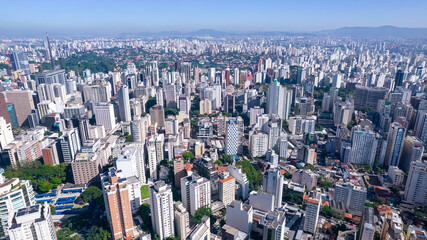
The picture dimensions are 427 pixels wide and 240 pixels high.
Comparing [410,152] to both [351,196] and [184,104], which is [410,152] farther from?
[184,104]

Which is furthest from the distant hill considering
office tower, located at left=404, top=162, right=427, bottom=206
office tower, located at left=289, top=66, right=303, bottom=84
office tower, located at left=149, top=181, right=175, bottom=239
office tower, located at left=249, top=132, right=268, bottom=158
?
office tower, located at left=149, top=181, right=175, bottom=239

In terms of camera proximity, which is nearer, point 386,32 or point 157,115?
point 157,115

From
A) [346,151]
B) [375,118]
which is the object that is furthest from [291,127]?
[375,118]

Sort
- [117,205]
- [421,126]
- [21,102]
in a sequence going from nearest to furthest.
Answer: [117,205]
[421,126]
[21,102]

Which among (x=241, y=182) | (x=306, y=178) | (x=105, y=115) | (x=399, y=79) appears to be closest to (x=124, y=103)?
(x=105, y=115)

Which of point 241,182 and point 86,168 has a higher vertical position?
point 86,168

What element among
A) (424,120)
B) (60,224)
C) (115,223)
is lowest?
(60,224)

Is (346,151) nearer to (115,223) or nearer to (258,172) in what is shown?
(258,172)
